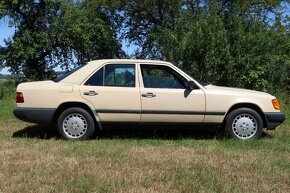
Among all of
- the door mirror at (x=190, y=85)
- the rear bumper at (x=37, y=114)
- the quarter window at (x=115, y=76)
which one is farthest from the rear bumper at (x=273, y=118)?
Result: the rear bumper at (x=37, y=114)

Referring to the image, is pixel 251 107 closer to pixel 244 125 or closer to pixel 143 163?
pixel 244 125

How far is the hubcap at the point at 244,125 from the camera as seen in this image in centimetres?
816

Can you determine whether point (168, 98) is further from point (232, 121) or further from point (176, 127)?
point (232, 121)

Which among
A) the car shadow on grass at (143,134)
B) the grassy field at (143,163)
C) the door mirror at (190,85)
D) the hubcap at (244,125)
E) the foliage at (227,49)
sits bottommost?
the grassy field at (143,163)

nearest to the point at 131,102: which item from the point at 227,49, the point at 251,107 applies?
the point at 251,107

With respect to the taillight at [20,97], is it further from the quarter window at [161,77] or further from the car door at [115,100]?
the quarter window at [161,77]

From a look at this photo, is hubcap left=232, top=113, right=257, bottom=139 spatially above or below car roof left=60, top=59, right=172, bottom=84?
below

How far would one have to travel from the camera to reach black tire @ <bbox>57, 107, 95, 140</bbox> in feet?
26.2

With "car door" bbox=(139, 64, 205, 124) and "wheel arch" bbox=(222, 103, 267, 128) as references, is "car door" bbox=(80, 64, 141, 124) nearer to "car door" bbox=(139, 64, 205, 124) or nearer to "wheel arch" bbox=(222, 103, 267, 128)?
"car door" bbox=(139, 64, 205, 124)

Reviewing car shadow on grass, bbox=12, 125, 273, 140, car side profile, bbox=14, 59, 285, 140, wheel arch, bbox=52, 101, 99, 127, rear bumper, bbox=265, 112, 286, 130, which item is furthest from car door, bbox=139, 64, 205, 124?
rear bumper, bbox=265, 112, 286, 130

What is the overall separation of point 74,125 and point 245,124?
3.07m

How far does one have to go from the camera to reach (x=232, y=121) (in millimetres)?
8109

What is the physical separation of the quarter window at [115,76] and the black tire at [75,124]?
1.85 ft

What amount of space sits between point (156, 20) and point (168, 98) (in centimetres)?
1754
